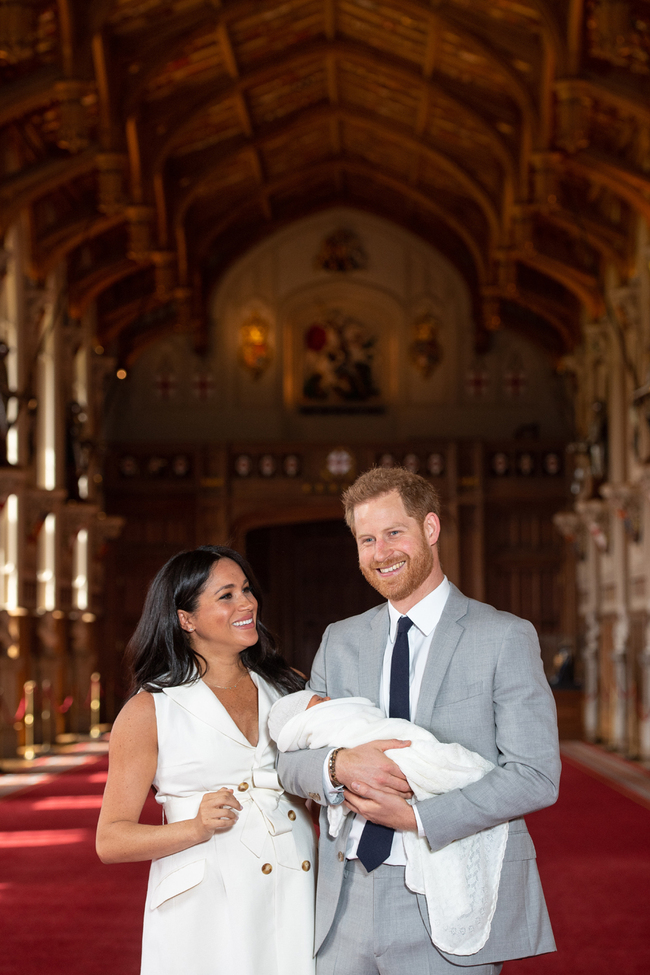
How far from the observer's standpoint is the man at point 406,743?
243 centimetres

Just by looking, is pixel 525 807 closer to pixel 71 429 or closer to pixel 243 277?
pixel 71 429

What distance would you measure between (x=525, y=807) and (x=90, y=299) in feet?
57.8

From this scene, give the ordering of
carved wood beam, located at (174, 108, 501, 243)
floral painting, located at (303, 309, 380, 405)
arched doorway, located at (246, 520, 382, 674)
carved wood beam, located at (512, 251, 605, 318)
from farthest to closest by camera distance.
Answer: arched doorway, located at (246, 520, 382, 674) → floral painting, located at (303, 309, 380, 405) → carved wood beam, located at (174, 108, 501, 243) → carved wood beam, located at (512, 251, 605, 318)

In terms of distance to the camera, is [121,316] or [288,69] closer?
[288,69]

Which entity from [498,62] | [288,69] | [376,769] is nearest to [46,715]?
[288,69]

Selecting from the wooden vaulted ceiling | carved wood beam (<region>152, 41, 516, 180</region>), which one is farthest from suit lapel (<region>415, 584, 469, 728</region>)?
carved wood beam (<region>152, 41, 516, 180</region>)

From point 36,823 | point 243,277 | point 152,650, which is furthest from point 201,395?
point 152,650

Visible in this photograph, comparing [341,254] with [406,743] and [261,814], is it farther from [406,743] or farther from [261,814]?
[406,743]

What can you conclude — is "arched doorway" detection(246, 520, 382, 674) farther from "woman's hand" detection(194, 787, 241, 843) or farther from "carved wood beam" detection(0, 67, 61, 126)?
"woman's hand" detection(194, 787, 241, 843)

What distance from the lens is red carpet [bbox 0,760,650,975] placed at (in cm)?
538

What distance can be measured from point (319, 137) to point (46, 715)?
10.6 m

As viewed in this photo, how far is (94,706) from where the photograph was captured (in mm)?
19578

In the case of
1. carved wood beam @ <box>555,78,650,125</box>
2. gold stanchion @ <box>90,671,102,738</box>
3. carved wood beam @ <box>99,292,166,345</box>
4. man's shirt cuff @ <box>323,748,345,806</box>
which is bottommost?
gold stanchion @ <box>90,671,102,738</box>

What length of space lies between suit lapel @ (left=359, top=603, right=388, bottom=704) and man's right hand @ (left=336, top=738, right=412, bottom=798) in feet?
0.81
